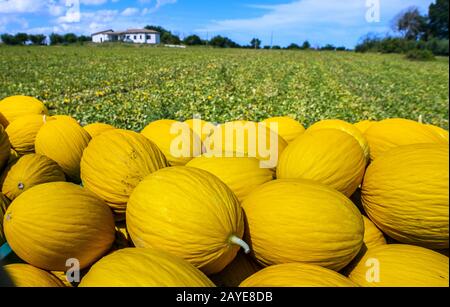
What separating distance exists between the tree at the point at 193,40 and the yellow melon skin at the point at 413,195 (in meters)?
71.7

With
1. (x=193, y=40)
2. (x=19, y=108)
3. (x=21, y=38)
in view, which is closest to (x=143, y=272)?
(x=19, y=108)

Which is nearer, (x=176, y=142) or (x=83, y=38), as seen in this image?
(x=176, y=142)

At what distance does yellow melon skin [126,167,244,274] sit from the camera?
47.1 inches

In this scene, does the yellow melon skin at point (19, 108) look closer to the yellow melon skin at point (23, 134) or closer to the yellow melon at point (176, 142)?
the yellow melon skin at point (23, 134)

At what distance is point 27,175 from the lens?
1793mm

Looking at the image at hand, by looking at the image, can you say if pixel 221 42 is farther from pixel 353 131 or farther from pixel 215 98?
pixel 353 131

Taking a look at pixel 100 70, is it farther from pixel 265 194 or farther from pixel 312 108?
pixel 265 194

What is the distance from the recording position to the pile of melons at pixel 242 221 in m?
1.15

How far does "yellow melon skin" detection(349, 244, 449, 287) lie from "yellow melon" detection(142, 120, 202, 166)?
102 cm

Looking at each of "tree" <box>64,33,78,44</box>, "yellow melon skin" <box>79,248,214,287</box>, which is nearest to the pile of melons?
"yellow melon skin" <box>79,248,214,287</box>

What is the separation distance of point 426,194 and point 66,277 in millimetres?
1355

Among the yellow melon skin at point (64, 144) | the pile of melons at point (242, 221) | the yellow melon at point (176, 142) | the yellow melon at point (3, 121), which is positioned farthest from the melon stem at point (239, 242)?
the yellow melon at point (3, 121)

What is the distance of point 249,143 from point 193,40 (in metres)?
71.5

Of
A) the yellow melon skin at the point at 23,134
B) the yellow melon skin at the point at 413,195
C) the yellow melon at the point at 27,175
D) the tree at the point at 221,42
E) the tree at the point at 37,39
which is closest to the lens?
the yellow melon skin at the point at 413,195
